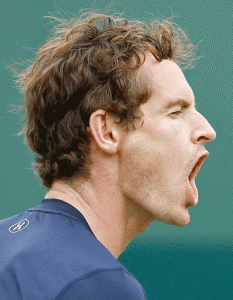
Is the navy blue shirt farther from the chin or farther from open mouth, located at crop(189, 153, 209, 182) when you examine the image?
open mouth, located at crop(189, 153, 209, 182)

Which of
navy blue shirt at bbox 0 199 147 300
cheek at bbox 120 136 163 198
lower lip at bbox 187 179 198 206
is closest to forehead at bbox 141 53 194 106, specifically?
cheek at bbox 120 136 163 198

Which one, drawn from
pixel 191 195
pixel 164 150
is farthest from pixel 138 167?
pixel 191 195

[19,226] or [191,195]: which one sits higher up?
[19,226]

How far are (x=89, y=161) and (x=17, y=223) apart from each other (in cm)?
25

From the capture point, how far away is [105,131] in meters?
Answer: 1.16

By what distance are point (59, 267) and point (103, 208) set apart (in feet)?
1.05

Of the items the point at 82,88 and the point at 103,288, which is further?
the point at 82,88

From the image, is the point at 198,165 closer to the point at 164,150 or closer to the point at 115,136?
the point at 164,150

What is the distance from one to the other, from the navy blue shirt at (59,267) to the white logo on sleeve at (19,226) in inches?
0.9

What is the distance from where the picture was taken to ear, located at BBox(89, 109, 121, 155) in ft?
3.73

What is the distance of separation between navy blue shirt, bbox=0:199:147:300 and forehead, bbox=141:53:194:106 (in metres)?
0.41

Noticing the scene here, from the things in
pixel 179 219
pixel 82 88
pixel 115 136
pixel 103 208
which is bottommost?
pixel 179 219

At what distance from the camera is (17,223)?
3.52 feet

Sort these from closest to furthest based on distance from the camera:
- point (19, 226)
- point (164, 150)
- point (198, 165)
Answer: point (19, 226) → point (164, 150) → point (198, 165)
